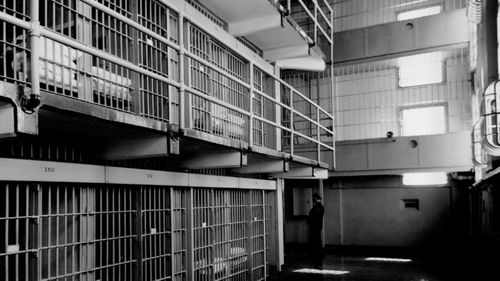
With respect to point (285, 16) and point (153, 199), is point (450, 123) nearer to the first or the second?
point (285, 16)

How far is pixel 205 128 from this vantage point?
21.5ft

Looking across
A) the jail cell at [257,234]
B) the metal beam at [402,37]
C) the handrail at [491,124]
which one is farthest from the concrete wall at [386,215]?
the handrail at [491,124]

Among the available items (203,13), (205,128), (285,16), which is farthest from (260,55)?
(205,128)

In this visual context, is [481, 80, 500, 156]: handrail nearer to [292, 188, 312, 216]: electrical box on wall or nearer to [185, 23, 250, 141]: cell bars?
[185, 23, 250, 141]: cell bars

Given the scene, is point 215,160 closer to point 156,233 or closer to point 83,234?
point 156,233

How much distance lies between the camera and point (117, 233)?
17.0 ft

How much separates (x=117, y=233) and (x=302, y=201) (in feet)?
30.6

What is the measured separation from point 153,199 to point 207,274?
1.65m

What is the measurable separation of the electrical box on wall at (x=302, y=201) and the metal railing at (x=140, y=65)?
511 cm

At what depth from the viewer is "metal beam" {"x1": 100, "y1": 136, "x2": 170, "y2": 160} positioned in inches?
174

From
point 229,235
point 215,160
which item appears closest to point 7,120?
point 215,160

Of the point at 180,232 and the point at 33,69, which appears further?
the point at 180,232

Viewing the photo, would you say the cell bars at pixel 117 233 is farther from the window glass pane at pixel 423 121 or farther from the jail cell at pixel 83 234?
the window glass pane at pixel 423 121

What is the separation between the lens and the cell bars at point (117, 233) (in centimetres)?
395
